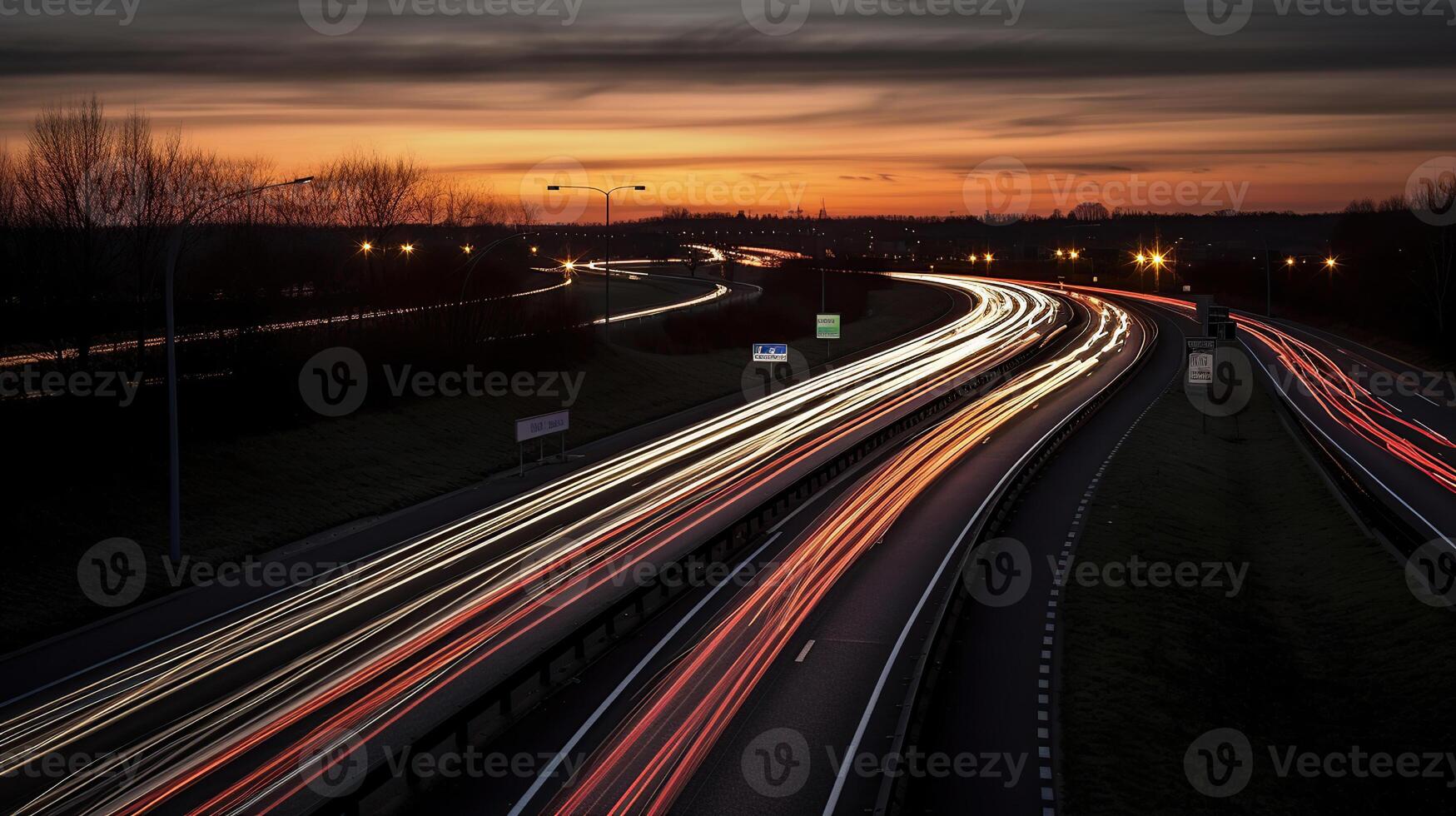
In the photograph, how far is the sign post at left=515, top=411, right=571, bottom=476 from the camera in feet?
141

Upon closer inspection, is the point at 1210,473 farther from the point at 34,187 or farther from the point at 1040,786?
the point at 34,187

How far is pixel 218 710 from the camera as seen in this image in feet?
63.8

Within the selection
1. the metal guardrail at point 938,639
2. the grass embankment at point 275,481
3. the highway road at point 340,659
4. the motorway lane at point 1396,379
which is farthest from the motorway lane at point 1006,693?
the motorway lane at point 1396,379

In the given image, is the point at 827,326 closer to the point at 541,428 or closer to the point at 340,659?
the point at 541,428

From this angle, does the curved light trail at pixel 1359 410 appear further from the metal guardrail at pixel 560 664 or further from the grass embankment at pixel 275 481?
the grass embankment at pixel 275 481

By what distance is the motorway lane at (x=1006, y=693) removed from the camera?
16438 millimetres

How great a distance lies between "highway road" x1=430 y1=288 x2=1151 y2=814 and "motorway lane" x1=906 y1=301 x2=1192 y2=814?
847mm

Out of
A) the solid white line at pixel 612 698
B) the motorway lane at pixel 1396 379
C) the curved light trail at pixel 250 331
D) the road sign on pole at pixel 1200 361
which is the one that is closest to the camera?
the solid white line at pixel 612 698

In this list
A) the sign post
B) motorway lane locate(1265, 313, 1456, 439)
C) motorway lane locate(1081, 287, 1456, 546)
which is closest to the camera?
motorway lane locate(1081, 287, 1456, 546)

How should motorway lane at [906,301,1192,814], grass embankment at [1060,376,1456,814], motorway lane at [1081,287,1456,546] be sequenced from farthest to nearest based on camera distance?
1. motorway lane at [1081,287,1456,546]
2. grass embankment at [1060,376,1456,814]
3. motorway lane at [906,301,1192,814]

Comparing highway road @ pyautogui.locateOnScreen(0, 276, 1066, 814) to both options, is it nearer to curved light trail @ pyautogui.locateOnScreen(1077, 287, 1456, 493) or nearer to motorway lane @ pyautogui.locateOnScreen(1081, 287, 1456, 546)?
motorway lane @ pyautogui.locateOnScreen(1081, 287, 1456, 546)

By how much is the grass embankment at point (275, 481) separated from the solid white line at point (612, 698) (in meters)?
12.6

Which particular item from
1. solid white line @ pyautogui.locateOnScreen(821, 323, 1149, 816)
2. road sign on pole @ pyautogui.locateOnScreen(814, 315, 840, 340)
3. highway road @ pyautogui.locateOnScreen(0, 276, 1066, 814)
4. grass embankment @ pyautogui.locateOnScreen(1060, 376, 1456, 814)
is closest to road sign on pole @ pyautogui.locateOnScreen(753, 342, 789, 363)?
road sign on pole @ pyautogui.locateOnScreen(814, 315, 840, 340)

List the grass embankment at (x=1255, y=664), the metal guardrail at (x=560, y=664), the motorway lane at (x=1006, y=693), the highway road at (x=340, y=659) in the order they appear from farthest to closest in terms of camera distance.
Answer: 1. the grass embankment at (x=1255, y=664)
2. the highway road at (x=340, y=659)
3. the motorway lane at (x=1006, y=693)
4. the metal guardrail at (x=560, y=664)
